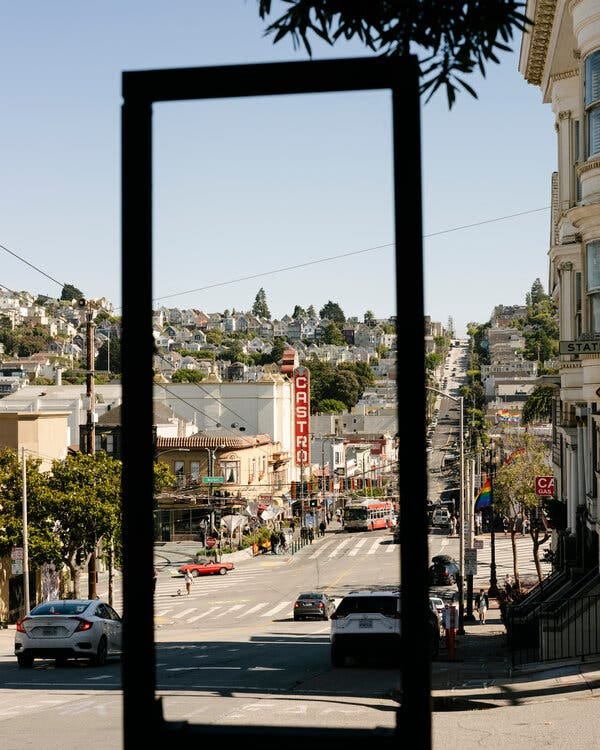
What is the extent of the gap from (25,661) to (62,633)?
105 cm

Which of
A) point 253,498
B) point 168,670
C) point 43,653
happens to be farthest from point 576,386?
point 253,498

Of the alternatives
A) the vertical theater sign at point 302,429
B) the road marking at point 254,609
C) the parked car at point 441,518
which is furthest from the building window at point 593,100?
the vertical theater sign at point 302,429

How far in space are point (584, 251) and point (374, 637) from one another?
753cm

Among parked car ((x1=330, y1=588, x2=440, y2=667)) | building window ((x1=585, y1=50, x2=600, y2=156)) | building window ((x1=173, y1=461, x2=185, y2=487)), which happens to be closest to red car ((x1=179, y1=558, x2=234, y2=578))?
building window ((x1=173, y1=461, x2=185, y2=487))

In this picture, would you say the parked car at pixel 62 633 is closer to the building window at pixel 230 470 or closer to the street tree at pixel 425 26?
the street tree at pixel 425 26

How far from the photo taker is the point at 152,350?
4.98m

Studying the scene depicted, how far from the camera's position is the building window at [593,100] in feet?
63.0

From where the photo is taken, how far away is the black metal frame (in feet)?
15.0

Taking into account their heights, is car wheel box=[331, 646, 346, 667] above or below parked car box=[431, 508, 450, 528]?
above

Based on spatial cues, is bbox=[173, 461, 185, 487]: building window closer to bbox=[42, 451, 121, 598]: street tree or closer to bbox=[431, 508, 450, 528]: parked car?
bbox=[431, 508, 450, 528]: parked car

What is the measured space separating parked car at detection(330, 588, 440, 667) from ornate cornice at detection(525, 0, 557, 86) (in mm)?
10589

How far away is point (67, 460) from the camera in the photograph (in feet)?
141

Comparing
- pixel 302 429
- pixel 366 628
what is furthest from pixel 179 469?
pixel 366 628

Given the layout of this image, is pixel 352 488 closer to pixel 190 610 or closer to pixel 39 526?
pixel 190 610
